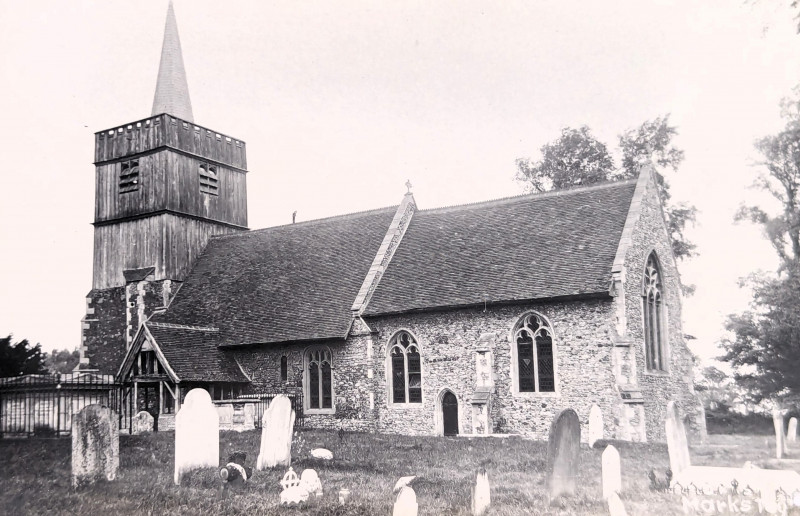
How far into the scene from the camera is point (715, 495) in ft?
30.9

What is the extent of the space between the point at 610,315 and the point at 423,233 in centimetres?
694

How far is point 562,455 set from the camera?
973cm

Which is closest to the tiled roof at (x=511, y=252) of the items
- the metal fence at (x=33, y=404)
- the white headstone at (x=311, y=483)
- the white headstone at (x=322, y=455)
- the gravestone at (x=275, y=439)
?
the white headstone at (x=322, y=455)

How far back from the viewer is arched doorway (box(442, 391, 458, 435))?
Result: 19984mm

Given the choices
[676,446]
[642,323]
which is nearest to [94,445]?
[676,446]

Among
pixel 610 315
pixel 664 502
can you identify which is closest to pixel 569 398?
pixel 610 315

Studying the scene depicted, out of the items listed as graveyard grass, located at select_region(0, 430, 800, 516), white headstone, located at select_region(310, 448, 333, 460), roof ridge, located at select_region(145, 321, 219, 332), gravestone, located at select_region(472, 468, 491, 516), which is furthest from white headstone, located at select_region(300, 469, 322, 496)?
roof ridge, located at select_region(145, 321, 219, 332)

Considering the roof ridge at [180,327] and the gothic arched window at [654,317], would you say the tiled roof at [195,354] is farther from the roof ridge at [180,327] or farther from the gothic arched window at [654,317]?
the gothic arched window at [654,317]

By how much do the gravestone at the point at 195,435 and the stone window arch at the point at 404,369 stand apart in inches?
384

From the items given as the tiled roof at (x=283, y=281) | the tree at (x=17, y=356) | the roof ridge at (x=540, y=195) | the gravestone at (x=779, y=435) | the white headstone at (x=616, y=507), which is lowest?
the white headstone at (x=616, y=507)

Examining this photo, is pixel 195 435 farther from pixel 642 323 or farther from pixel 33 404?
pixel 642 323

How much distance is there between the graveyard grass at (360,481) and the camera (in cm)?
935

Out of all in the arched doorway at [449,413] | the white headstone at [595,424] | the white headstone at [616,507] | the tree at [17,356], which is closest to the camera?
the white headstone at [616,507]

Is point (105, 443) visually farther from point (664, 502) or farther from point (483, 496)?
point (664, 502)
